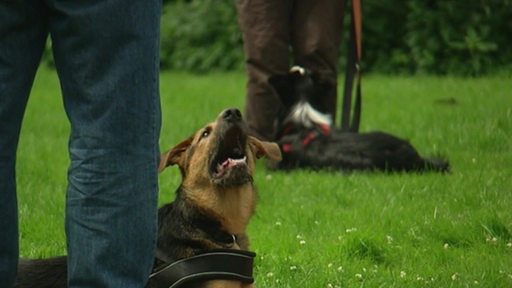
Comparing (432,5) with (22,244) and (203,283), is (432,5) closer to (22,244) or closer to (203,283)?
(22,244)

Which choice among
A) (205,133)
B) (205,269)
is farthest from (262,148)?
(205,269)

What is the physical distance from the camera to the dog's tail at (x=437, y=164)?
7.69 meters

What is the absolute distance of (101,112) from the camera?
3.13 metres

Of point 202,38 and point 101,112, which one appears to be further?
point 202,38

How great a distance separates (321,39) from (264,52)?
50 cm

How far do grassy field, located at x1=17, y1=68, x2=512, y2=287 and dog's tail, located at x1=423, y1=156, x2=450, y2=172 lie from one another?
12 cm

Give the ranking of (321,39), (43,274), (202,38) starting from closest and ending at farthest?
(43,274), (321,39), (202,38)

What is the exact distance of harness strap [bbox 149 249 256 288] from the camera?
411cm

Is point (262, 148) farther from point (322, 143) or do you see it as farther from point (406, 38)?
point (406, 38)

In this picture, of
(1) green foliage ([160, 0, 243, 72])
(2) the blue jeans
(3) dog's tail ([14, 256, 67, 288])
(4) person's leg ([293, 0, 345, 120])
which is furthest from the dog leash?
(1) green foliage ([160, 0, 243, 72])

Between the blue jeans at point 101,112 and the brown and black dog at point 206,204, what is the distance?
3.34 ft

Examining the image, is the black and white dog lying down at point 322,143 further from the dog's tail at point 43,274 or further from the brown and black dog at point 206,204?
the dog's tail at point 43,274

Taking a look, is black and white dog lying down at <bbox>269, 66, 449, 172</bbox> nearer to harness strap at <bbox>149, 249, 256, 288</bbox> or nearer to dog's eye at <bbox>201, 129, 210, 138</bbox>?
dog's eye at <bbox>201, 129, 210, 138</bbox>

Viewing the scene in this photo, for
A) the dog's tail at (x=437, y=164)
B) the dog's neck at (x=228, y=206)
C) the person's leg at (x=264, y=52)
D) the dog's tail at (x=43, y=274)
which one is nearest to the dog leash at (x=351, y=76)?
the person's leg at (x=264, y=52)
